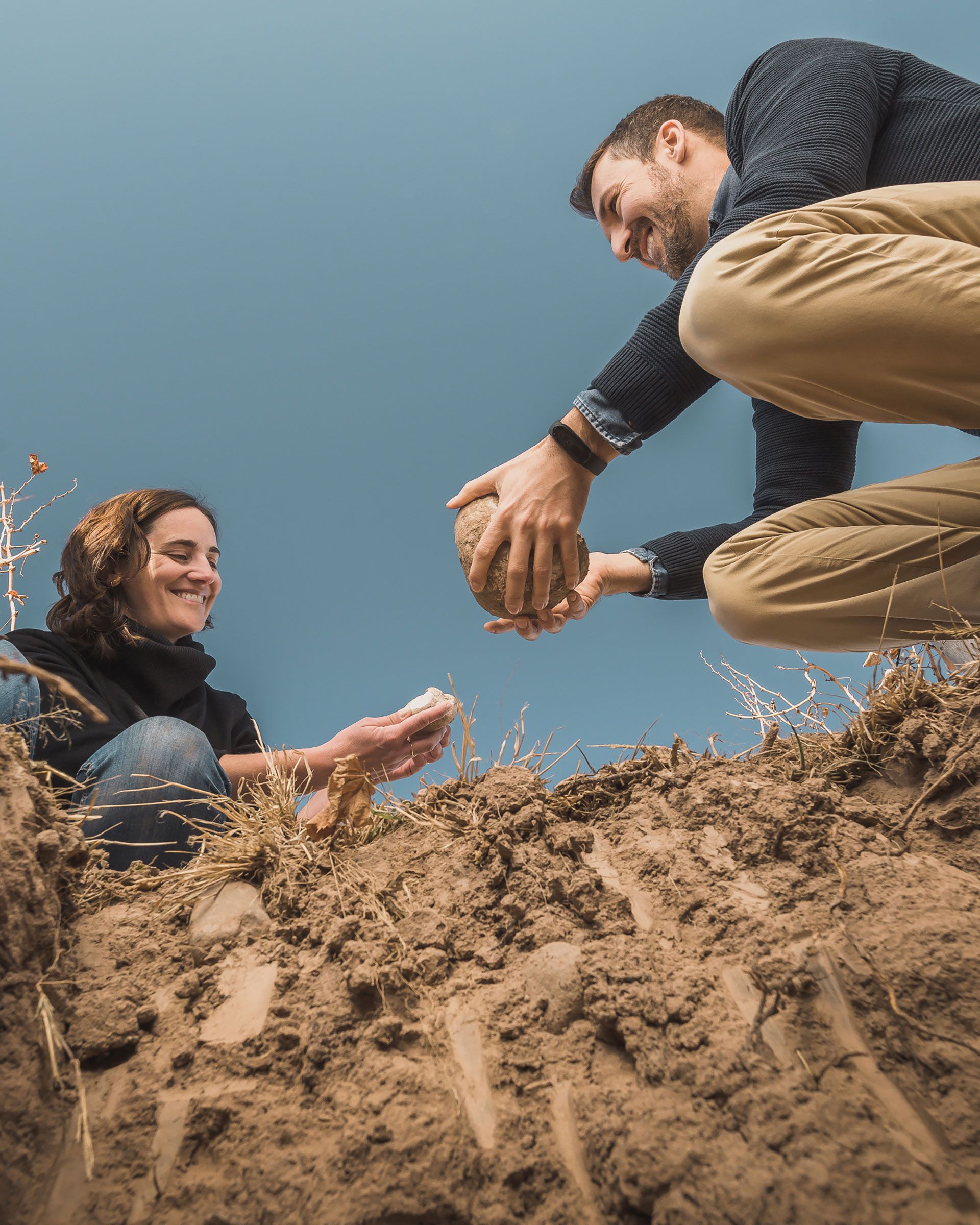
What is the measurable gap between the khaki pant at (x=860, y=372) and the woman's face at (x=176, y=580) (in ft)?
8.23

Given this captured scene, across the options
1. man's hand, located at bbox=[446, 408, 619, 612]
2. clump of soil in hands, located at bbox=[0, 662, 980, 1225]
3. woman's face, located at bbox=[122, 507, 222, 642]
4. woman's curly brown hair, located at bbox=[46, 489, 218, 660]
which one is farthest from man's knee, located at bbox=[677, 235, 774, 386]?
woman's face, located at bbox=[122, 507, 222, 642]

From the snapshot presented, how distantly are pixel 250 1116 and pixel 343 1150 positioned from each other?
0.18 meters

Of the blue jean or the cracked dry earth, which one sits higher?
the blue jean

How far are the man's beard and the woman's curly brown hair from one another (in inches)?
114

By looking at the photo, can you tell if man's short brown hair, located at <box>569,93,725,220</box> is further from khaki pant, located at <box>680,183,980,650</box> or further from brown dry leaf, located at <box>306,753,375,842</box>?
brown dry leaf, located at <box>306,753,375,842</box>

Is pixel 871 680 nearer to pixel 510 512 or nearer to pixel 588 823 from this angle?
pixel 588 823

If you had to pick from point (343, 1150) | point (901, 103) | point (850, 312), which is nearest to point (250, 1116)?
point (343, 1150)

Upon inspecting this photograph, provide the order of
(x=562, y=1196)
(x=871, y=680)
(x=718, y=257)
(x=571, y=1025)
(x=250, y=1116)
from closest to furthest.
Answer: (x=562, y=1196) → (x=250, y=1116) → (x=571, y=1025) → (x=718, y=257) → (x=871, y=680)

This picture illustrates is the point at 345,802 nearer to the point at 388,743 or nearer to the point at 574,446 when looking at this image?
the point at 388,743

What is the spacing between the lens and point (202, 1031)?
124 cm

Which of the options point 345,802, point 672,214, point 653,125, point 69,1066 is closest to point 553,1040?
point 69,1066

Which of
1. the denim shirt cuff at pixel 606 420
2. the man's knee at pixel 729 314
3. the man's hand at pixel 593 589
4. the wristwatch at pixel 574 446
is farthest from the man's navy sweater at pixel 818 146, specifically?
the man's hand at pixel 593 589

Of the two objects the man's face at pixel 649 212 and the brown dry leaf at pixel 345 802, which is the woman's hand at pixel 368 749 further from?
the man's face at pixel 649 212

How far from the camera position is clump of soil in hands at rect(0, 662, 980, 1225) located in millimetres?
923
